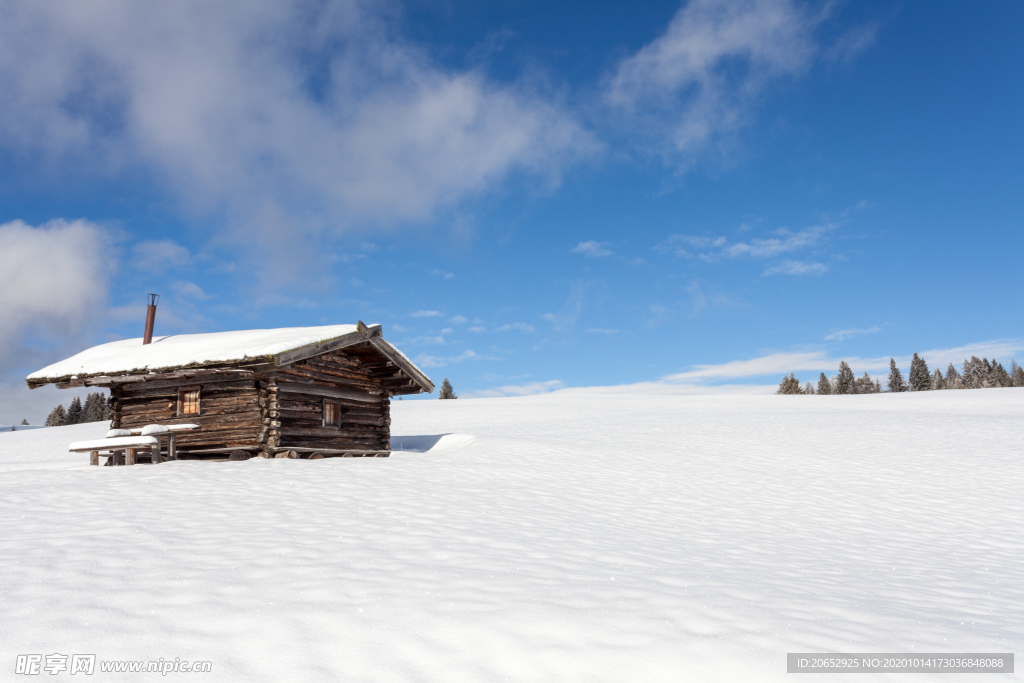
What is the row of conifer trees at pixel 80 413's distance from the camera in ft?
271

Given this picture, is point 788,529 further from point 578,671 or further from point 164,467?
point 164,467

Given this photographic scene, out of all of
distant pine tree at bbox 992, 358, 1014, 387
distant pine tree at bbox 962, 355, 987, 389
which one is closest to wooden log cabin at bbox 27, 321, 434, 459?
distant pine tree at bbox 992, 358, 1014, 387

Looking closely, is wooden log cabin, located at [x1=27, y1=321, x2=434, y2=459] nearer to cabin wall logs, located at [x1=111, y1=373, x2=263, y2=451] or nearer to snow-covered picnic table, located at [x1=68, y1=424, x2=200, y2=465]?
cabin wall logs, located at [x1=111, y1=373, x2=263, y2=451]

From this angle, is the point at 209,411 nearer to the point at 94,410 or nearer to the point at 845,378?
the point at 94,410

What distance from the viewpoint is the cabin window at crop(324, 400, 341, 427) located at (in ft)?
56.6

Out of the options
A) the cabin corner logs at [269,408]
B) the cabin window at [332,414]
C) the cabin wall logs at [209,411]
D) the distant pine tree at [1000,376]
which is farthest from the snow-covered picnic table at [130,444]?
the distant pine tree at [1000,376]

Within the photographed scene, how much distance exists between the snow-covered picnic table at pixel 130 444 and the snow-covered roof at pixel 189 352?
1.69m

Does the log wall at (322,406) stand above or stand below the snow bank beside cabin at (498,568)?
above

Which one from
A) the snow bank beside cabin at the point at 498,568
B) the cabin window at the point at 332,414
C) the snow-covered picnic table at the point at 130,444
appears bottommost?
the snow bank beside cabin at the point at 498,568

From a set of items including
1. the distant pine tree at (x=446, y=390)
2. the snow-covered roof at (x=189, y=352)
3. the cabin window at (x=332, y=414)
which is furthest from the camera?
the distant pine tree at (x=446, y=390)

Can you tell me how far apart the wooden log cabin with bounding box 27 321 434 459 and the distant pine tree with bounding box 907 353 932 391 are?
104084 millimetres

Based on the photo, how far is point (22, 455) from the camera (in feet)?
92.5

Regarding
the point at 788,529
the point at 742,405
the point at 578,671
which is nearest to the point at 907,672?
the point at 578,671

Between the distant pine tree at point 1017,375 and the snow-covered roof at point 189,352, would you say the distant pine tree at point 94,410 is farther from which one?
the distant pine tree at point 1017,375
